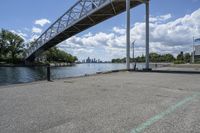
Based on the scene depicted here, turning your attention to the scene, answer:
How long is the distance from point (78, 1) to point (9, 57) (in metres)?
49.0

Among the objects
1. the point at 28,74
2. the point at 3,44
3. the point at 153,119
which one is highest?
the point at 3,44

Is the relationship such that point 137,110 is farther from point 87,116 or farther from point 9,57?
point 9,57

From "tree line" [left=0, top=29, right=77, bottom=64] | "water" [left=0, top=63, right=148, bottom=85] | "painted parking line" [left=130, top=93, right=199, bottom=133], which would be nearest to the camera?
"painted parking line" [left=130, top=93, right=199, bottom=133]

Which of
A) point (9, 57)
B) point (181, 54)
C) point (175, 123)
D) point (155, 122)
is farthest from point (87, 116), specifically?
point (181, 54)

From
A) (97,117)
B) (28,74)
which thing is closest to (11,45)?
(28,74)

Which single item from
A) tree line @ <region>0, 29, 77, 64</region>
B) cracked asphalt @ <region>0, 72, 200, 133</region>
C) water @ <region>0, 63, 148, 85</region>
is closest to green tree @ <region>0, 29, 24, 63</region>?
tree line @ <region>0, 29, 77, 64</region>

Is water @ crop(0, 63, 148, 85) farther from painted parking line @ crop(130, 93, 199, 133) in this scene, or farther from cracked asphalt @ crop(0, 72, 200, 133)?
painted parking line @ crop(130, 93, 199, 133)

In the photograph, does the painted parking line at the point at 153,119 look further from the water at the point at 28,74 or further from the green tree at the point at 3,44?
the green tree at the point at 3,44

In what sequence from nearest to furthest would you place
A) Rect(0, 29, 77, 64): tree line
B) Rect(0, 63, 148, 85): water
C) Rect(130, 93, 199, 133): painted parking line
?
Rect(130, 93, 199, 133): painted parking line
Rect(0, 63, 148, 85): water
Rect(0, 29, 77, 64): tree line

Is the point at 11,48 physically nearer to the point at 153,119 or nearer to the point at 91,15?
the point at 91,15

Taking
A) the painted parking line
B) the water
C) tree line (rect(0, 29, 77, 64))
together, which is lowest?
the water

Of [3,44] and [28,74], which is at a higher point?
[3,44]

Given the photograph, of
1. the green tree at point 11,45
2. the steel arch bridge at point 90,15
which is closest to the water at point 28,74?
the steel arch bridge at point 90,15

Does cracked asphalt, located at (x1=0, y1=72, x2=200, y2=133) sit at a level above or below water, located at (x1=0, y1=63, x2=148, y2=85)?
above
